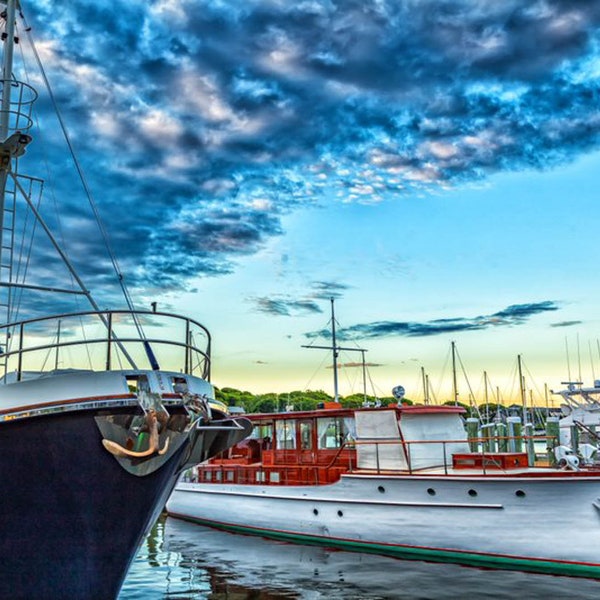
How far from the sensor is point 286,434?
18.6 meters

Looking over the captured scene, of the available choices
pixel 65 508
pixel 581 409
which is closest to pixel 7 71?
pixel 65 508

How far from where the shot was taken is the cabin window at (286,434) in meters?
18.4

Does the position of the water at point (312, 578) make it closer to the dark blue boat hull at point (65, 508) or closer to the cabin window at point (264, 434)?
the dark blue boat hull at point (65, 508)

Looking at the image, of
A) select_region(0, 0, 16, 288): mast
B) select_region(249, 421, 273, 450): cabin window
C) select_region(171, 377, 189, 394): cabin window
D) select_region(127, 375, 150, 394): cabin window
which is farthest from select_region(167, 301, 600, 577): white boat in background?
select_region(0, 0, 16, 288): mast

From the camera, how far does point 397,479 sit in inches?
579

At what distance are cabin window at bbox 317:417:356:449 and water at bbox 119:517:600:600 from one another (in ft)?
10.1

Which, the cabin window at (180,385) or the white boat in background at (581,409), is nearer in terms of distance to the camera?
the cabin window at (180,385)

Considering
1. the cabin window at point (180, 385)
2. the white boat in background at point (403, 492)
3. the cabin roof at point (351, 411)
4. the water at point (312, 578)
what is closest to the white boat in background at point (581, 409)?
the white boat in background at point (403, 492)

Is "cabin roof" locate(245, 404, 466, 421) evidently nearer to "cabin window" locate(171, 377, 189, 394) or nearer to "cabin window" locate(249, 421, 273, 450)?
"cabin window" locate(249, 421, 273, 450)

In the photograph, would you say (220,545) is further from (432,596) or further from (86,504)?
(86,504)

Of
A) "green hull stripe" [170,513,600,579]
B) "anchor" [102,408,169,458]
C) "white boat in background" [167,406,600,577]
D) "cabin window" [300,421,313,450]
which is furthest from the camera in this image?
"cabin window" [300,421,313,450]

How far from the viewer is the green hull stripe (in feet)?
41.1

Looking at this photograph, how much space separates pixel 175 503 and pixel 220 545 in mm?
4820

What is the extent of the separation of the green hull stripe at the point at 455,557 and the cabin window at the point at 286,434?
2452 mm
